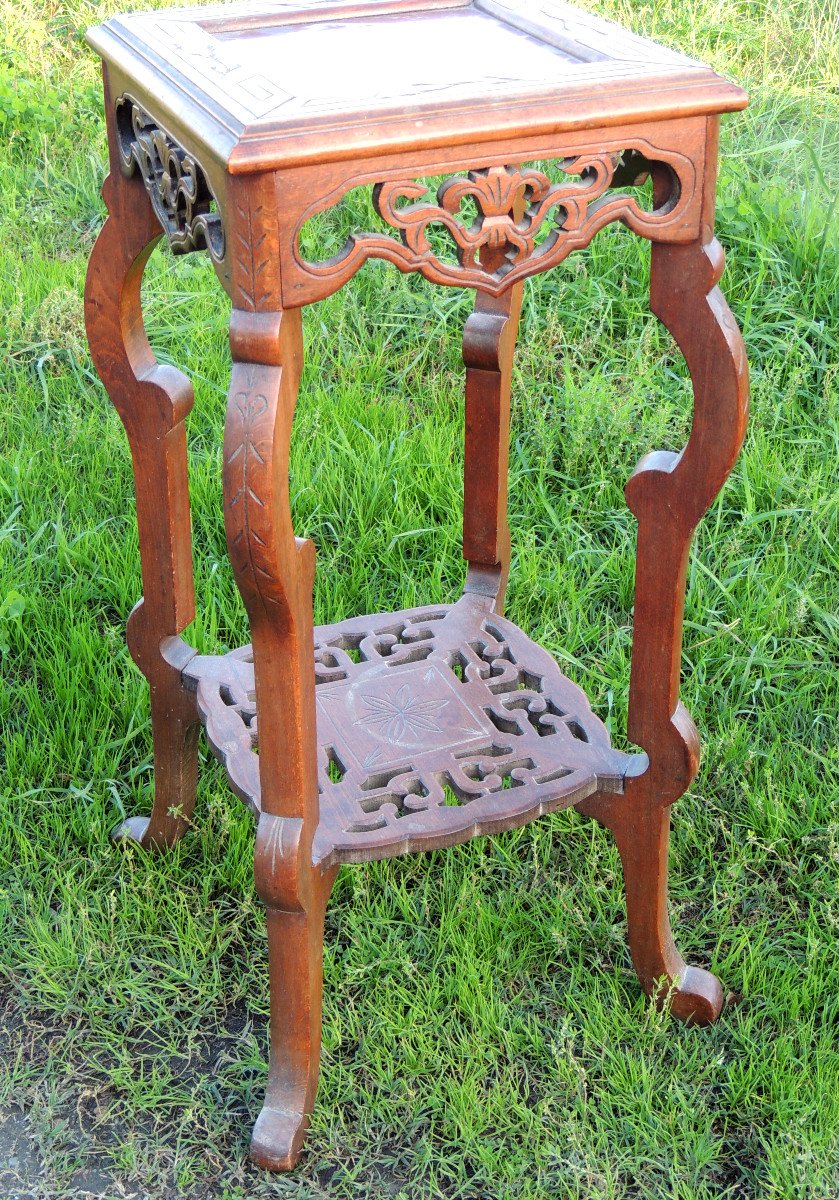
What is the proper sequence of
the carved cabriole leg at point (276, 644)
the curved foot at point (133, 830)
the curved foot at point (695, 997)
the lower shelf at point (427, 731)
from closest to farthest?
the carved cabriole leg at point (276, 644) < the lower shelf at point (427, 731) < the curved foot at point (695, 997) < the curved foot at point (133, 830)

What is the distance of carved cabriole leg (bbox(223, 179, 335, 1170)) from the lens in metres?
1.55

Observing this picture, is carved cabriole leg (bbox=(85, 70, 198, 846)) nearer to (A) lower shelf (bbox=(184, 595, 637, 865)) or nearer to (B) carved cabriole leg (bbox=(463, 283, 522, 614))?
(A) lower shelf (bbox=(184, 595, 637, 865))

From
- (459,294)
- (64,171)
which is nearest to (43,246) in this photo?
(64,171)

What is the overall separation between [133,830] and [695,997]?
951 millimetres

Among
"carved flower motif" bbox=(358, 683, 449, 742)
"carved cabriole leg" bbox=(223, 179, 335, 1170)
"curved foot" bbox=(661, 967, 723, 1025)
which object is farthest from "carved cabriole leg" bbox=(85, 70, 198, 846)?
"curved foot" bbox=(661, 967, 723, 1025)

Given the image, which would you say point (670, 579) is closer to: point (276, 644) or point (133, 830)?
point (276, 644)

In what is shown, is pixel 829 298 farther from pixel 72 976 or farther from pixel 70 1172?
pixel 70 1172

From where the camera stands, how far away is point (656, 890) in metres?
2.15

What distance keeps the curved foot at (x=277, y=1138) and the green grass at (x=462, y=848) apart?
29 mm

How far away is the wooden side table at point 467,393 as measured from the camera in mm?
1559

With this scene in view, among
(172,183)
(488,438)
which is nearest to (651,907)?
(488,438)

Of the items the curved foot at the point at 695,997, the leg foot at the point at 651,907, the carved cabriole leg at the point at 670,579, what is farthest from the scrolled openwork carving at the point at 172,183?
the curved foot at the point at 695,997

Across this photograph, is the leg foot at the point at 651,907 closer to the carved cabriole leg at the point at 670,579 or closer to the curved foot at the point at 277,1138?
the carved cabriole leg at the point at 670,579

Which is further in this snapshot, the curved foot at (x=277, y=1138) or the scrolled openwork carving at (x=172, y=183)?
the curved foot at (x=277, y=1138)
